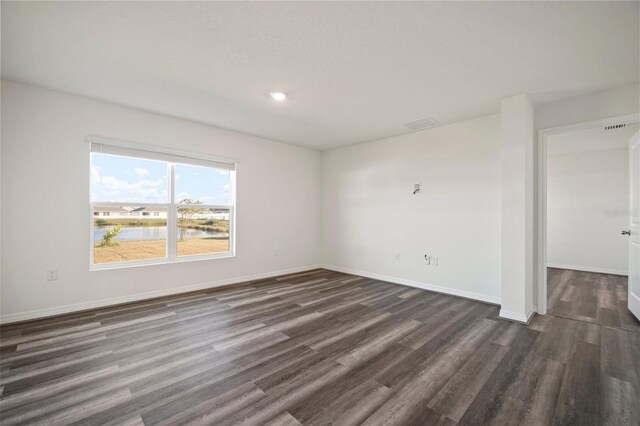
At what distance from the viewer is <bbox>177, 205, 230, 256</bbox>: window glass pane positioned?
13.7 ft

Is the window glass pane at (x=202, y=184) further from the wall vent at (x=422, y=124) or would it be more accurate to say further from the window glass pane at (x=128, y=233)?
the wall vent at (x=422, y=124)

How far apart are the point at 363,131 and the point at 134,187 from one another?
346 centimetres

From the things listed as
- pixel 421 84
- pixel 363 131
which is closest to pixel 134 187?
pixel 363 131

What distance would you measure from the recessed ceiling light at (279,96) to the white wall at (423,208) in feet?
7.64

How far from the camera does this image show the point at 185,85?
9.79ft

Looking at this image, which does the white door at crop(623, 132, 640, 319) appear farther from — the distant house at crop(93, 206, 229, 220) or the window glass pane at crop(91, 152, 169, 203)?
the window glass pane at crop(91, 152, 169, 203)

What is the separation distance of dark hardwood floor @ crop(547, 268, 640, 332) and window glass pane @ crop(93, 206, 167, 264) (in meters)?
5.19

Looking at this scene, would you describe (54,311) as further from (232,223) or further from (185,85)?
(185,85)

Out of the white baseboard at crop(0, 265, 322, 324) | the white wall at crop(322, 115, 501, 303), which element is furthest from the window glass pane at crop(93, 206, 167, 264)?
the white wall at crop(322, 115, 501, 303)

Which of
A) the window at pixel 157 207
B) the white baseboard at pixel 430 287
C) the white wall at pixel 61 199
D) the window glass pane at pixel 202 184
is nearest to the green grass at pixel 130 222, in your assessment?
the window at pixel 157 207

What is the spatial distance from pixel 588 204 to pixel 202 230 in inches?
293

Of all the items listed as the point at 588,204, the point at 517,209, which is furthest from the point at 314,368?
the point at 588,204

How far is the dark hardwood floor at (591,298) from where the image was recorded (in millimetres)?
3148

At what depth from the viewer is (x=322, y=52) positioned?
2.36m
